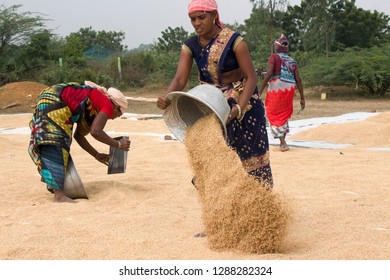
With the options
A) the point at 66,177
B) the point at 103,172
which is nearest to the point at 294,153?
the point at 103,172

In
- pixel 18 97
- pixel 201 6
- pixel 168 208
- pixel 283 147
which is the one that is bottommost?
pixel 18 97

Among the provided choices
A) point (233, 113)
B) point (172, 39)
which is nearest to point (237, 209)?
point (233, 113)

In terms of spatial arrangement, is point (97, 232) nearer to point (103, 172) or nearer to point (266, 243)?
point (266, 243)

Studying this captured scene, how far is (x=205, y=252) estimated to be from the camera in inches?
136

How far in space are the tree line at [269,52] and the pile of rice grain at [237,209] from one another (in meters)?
16.1

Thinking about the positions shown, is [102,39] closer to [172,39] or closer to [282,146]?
[172,39]

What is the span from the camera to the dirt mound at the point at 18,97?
17123 mm

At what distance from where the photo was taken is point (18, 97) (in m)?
18.2

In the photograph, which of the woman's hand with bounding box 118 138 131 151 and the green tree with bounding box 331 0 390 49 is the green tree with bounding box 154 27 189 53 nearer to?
the green tree with bounding box 331 0 390 49

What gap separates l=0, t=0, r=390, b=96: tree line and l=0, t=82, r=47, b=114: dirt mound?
2386 millimetres

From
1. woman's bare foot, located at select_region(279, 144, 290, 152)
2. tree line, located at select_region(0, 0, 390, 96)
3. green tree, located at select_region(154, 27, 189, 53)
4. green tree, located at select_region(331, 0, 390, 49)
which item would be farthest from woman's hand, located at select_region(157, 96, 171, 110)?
green tree, located at select_region(154, 27, 189, 53)

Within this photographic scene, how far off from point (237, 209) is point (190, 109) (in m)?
0.89

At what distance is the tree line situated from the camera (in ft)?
65.2

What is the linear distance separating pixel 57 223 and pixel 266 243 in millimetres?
1533
